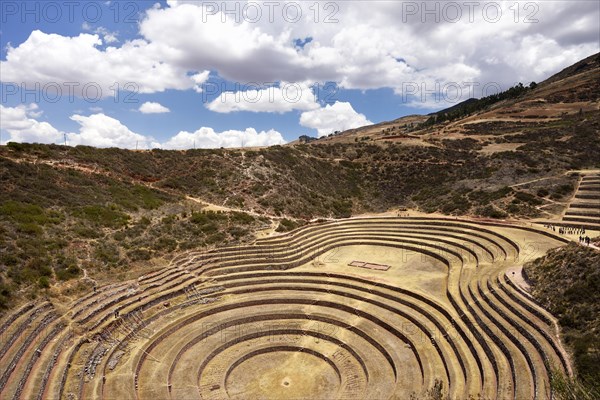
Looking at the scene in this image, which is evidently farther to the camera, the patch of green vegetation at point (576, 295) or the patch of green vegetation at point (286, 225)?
the patch of green vegetation at point (286, 225)

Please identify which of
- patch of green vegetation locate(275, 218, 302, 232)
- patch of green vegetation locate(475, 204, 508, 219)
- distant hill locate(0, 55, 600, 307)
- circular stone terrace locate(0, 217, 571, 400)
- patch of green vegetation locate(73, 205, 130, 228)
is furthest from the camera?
patch of green vegetation locate(475, 204, 508, 219)

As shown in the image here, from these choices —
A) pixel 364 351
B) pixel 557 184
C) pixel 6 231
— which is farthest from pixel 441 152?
pixel 6 231

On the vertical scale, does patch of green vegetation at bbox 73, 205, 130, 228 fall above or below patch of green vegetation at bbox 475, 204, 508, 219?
above

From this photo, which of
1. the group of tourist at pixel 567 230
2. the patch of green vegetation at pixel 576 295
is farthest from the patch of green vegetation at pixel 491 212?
the patch of green vegetation at pixel 576 295

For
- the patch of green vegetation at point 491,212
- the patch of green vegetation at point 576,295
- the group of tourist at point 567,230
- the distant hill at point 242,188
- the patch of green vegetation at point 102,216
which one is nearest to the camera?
the patch of green vegetation at point 576,295

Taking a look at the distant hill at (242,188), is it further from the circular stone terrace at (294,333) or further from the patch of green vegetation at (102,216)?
the circular stone terrace at (294,333)

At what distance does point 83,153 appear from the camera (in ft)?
145

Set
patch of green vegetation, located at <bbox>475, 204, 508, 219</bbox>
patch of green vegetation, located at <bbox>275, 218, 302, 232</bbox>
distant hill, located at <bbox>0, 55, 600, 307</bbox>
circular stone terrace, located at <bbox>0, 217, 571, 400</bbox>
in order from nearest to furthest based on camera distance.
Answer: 1. circular stone terrace, located at <bbox>0, 217, 571, 400</bbox>
2. distant hill, located at <bbox>0, 55, 600, 307</bbox>
3. patch of green vegetation, located at <bbox>275, 218, 302, 232</bbox>
4. patch of green vegetation, located at <bbox>475, 204, 508, 219</bbox>

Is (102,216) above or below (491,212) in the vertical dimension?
above

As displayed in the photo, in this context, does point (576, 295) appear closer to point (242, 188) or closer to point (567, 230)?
point (567, 230)

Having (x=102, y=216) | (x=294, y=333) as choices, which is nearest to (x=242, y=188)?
(x=102, y=216)

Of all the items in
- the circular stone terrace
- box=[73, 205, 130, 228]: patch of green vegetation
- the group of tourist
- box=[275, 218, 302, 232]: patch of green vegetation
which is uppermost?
box=[73, 205, 130, 228]: patch of green vegetation

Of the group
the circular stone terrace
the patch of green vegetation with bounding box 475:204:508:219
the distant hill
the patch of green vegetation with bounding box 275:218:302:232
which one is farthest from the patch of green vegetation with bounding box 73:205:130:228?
the patch of green vegetation with bounding box 475:204:508:219

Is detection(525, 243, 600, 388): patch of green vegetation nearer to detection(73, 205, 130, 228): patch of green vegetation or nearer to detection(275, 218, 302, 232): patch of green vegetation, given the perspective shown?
detection(275, 218, 302, 232): patch of green vegetation
